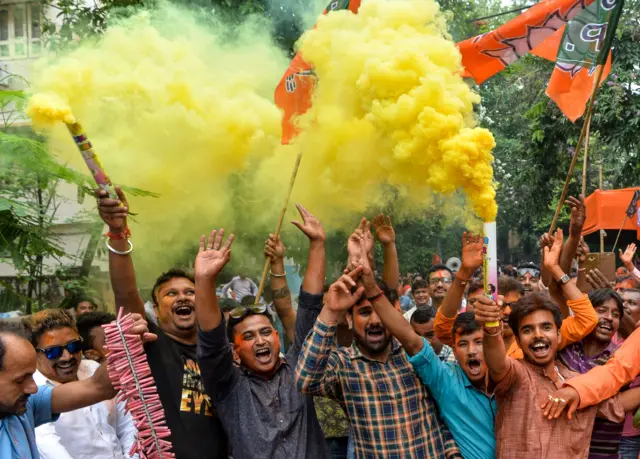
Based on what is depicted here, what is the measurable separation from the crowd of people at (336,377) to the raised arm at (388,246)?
94 centimetres

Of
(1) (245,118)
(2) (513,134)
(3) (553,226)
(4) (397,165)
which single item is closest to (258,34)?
(1) (245,118)

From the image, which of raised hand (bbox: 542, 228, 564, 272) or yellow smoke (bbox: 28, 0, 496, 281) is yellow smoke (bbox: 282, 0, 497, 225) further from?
raised hand (bbox: 542, 228, 564, 272)

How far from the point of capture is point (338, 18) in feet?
18.8

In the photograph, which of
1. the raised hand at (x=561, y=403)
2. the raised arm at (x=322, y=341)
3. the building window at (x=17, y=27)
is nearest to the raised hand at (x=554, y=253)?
the raised hand at (x=561, y=403)

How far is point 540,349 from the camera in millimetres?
3945

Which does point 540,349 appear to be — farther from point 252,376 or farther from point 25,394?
point 25,394

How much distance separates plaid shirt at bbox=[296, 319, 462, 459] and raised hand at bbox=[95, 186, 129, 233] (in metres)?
1.06

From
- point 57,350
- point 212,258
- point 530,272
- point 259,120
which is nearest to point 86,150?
point 212,258

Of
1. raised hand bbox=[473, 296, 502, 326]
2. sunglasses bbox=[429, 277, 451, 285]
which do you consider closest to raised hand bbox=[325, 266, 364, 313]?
raised hand bbox=[473, 296, 502, 326]

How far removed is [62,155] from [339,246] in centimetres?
523

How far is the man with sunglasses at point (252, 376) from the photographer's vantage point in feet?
11.9

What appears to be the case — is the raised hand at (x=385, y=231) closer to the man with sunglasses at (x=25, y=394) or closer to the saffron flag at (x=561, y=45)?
the saffron flag at (x=561, y=45)

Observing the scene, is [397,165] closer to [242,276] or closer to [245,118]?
[245,118]

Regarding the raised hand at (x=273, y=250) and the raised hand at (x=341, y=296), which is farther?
the raised hand at (x=273, y=250)
